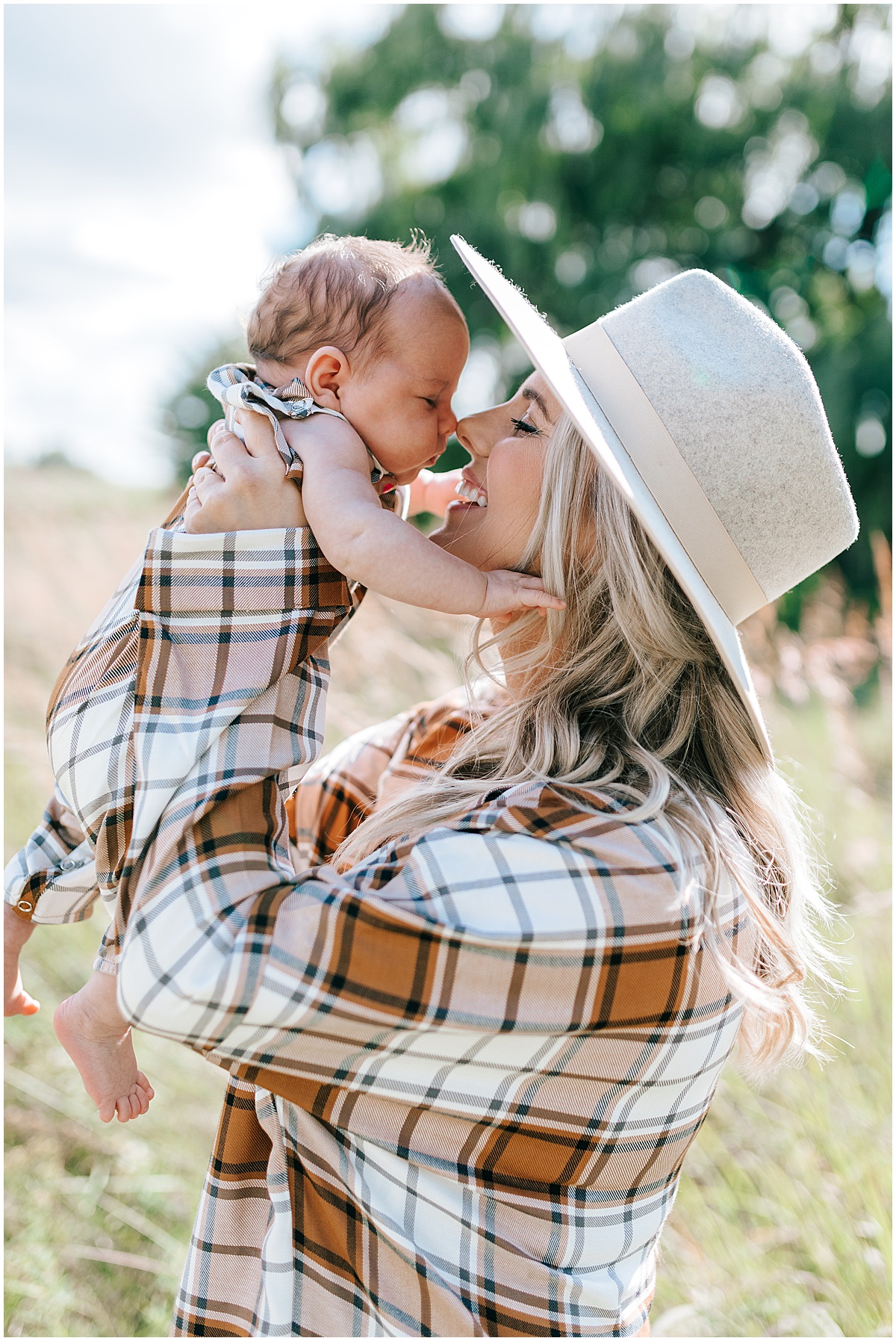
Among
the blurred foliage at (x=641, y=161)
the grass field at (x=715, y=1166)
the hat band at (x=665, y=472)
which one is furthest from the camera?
the blurred foliage at (x=641, y=161)

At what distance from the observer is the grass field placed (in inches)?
86.7

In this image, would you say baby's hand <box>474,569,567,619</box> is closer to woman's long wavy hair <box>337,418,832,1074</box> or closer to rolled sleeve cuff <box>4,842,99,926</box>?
woman's long wavy hair <box>337,418,832,1074</box>

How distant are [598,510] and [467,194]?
1123 cm

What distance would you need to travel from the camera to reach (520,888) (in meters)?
1.07

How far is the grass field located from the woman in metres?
0.82

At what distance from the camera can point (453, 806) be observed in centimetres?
129

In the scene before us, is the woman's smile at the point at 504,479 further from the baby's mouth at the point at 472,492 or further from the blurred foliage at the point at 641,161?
the blurred foliage at the point at 641,161

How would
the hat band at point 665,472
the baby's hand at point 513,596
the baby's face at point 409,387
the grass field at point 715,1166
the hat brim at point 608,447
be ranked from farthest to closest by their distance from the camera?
the grass field at point 715,1166
the baby's face at point 409,387
the baby's hand at point 513,596
the hat band at point 665,472
the hat brim at point 608,447

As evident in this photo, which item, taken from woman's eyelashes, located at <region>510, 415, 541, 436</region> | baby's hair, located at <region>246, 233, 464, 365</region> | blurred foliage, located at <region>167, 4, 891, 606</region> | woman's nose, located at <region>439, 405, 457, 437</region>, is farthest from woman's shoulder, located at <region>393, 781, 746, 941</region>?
blurred foliage, located at <region>167, 4, 891, 606</region>

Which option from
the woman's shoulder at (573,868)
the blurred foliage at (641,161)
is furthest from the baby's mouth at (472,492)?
the blurred foliage at (641,161)

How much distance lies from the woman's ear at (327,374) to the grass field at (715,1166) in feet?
1.92

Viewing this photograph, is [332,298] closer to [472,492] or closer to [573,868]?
[472,492]

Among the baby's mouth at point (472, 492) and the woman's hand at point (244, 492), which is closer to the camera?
the woman's hand at point (244, 492)

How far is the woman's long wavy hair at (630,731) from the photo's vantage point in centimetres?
133
